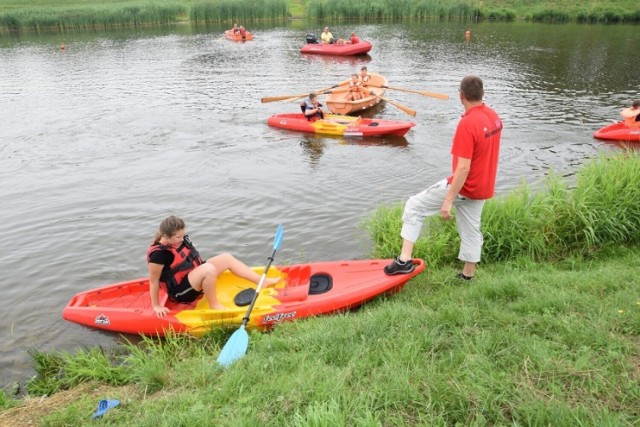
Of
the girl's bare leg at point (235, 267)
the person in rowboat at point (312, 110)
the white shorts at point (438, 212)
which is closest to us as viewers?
the white shorts at point (438, 212)

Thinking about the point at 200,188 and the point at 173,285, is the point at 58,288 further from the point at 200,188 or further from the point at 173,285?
the point at 200,188

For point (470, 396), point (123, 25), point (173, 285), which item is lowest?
point (173, 285)

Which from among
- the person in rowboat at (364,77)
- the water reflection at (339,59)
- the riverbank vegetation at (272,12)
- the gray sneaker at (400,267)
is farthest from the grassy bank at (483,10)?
the gray sneaker at (400,267)

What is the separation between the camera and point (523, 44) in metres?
25.8

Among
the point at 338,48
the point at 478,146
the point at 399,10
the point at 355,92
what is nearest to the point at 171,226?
the point at 478,146

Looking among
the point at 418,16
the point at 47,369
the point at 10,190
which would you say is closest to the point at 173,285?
the point at 47,369

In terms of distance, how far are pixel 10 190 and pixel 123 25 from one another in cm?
3032

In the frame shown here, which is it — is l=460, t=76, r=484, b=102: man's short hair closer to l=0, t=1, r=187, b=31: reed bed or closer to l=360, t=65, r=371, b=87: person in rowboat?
l=360, t=65, r=371, b=87: person in rowboat

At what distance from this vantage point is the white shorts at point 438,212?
504 cm

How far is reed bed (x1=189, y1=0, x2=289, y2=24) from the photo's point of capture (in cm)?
3634

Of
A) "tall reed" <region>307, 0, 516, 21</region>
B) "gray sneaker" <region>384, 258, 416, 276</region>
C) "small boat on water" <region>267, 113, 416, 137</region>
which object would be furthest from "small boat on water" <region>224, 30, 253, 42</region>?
"gray sneaker" <region>384, 258, 416, 276</region>

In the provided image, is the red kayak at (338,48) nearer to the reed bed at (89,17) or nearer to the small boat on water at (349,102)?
the small boat on water at (349,102)

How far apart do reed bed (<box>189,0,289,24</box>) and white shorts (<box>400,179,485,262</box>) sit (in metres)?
35.1

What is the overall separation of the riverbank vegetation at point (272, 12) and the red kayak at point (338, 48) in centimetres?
1274
